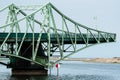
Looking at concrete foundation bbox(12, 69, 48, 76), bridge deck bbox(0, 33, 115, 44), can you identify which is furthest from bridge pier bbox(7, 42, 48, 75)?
bridge deck bbox(0, 33, 115, 44)

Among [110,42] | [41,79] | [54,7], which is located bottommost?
[41,79]

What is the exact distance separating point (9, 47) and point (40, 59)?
956cm

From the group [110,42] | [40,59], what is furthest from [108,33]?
[40,59]

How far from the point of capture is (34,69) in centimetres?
12356

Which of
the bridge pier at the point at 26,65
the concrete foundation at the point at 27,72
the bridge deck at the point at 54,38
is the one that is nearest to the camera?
the concrete foundation at the point at 27,72

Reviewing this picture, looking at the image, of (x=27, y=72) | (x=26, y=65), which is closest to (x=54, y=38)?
(x=26, y=65)

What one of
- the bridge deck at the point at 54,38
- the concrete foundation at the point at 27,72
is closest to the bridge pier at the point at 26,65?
the concrete foundation at the point at 27,72

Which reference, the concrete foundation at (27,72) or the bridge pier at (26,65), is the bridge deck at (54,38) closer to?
the bridge pier at (26,65)

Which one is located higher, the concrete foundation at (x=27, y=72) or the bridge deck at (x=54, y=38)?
the bridge deck at (x=54, y=38)

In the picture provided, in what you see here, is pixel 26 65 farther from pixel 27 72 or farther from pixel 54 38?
pixel 54 38

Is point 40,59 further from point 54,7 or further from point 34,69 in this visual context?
point 54,7

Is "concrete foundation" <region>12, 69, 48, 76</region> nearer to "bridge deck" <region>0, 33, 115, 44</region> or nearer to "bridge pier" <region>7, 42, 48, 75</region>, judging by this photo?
"bridge pier" <region>7, 42, 48, 75</region>

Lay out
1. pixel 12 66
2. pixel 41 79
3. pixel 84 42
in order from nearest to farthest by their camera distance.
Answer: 1. pixel 41 79
2. pixel 12 66
3. pixel 84 42

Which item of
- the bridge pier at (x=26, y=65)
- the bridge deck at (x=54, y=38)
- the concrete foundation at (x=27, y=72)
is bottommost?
the concrete foundation at (x=27, y=72)
